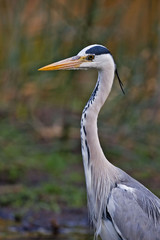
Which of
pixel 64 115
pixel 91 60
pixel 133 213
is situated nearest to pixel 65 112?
pixel 64 115

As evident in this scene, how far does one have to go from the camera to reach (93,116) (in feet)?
14.5

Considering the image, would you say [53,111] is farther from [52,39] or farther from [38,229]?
[38,229]

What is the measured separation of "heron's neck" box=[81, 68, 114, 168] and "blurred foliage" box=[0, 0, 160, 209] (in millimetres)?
2244

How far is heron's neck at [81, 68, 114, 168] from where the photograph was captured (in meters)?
4.43

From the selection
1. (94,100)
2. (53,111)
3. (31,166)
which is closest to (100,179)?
(94,100)

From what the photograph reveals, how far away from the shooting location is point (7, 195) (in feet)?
21.9

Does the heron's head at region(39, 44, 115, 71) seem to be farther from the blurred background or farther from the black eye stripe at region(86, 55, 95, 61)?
the blurred background

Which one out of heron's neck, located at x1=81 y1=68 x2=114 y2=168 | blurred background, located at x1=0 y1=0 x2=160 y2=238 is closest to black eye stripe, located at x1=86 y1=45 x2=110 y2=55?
heron's neck, located at x1=81 y1=68 x2=114 y2=168

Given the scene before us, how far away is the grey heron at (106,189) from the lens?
4406 mm

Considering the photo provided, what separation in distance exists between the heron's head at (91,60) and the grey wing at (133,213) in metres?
0.94

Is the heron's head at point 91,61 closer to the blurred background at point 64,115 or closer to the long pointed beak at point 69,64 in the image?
the long pointed beak at point 69,64

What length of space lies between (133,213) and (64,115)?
4215 mm

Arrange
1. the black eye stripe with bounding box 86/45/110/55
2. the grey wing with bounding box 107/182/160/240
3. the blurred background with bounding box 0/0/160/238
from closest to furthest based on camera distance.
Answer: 1. the grey wing with bounding box 107/182/160/240
2. the black eye stripe with bounding box 86/45/110/55
3. the blurred background with bounding box 0/0/160/238

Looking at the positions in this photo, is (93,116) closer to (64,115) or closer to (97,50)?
(97,50)
